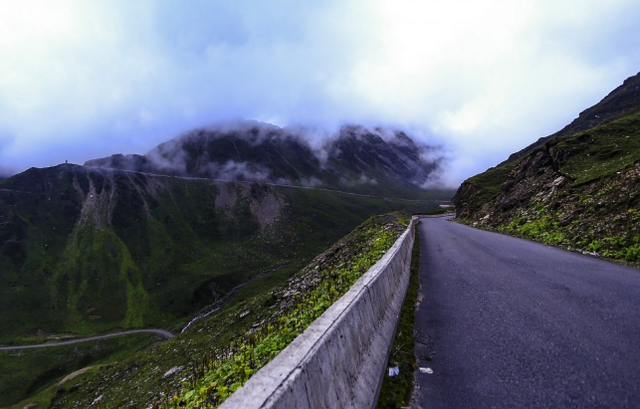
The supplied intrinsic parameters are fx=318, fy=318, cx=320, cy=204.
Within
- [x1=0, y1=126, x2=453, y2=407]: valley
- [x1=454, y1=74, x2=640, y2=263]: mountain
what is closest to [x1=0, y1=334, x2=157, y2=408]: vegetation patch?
[x1=0, y1=126, x2=453, y2=407]: valley

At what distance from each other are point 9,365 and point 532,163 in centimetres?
14243

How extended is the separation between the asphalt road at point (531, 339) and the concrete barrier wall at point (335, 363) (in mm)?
864

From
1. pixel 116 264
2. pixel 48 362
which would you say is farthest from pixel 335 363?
pixel 116 264

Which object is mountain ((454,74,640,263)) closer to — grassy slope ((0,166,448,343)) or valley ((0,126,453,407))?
valley ((0,126,453,407))

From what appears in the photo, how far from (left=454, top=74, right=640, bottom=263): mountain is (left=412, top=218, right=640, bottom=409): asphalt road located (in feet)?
19.3

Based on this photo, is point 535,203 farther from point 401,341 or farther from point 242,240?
point 242,240

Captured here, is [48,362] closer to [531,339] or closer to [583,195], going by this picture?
[531,339]

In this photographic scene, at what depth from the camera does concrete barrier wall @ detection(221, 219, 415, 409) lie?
3059mm

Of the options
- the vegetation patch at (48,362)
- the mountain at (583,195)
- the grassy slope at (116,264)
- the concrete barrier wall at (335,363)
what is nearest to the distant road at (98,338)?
the vegetation patch at (48,362)

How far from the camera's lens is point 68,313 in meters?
125

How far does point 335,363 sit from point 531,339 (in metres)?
5.19

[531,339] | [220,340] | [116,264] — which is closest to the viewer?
[531,339]

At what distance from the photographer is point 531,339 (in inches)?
273

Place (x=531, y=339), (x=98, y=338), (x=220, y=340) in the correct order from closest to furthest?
(x=531, y=339)
(x=220, y=340)
(x=98, y=338)
